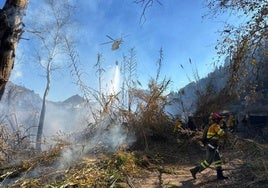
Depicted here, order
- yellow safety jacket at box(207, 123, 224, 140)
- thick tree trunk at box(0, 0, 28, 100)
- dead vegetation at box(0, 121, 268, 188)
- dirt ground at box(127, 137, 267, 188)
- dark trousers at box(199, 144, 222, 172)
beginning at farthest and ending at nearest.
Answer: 1. yellow safety jacket at box(207, 123, 224, 140)
2. dark trousers at box(199, 144, 222, 172)
3. dirt ground at box(127, 137, 267, 188)
4. dead vegetation at box(0, 121, 268, 188)
5. thick tree trunk at box(0, 0, 28, 100)

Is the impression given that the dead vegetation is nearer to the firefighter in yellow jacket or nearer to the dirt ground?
the dirt ground

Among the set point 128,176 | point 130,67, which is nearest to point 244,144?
point 128,176

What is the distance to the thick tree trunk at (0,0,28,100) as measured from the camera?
523cm

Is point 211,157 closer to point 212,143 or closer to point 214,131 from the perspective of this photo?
point 212,143

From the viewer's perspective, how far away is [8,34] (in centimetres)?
531

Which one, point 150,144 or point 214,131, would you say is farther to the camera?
point 150,144

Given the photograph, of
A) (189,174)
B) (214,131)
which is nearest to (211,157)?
(214,131)

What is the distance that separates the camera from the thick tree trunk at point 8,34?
523cm

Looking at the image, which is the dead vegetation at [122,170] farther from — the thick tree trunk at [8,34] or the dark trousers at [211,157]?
the thick tree trunk at [8,34]

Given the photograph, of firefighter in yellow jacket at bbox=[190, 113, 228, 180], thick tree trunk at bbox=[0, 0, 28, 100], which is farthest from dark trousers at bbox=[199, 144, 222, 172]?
thick tree trunk at bbox=[0, 0, 28, 100]

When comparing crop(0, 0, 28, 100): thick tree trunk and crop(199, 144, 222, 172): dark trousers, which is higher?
crop(0, 0, 28, 100): thick tree trunk

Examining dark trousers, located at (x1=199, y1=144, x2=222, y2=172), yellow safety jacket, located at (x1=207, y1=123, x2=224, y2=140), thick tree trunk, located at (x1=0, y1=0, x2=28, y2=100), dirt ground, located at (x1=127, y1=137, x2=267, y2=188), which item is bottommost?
dirt ground, located at (x1=127, y1=137, x2=267, y2=188)

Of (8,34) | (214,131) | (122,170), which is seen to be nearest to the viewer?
(8,34)

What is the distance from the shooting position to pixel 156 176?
24.7 ft
